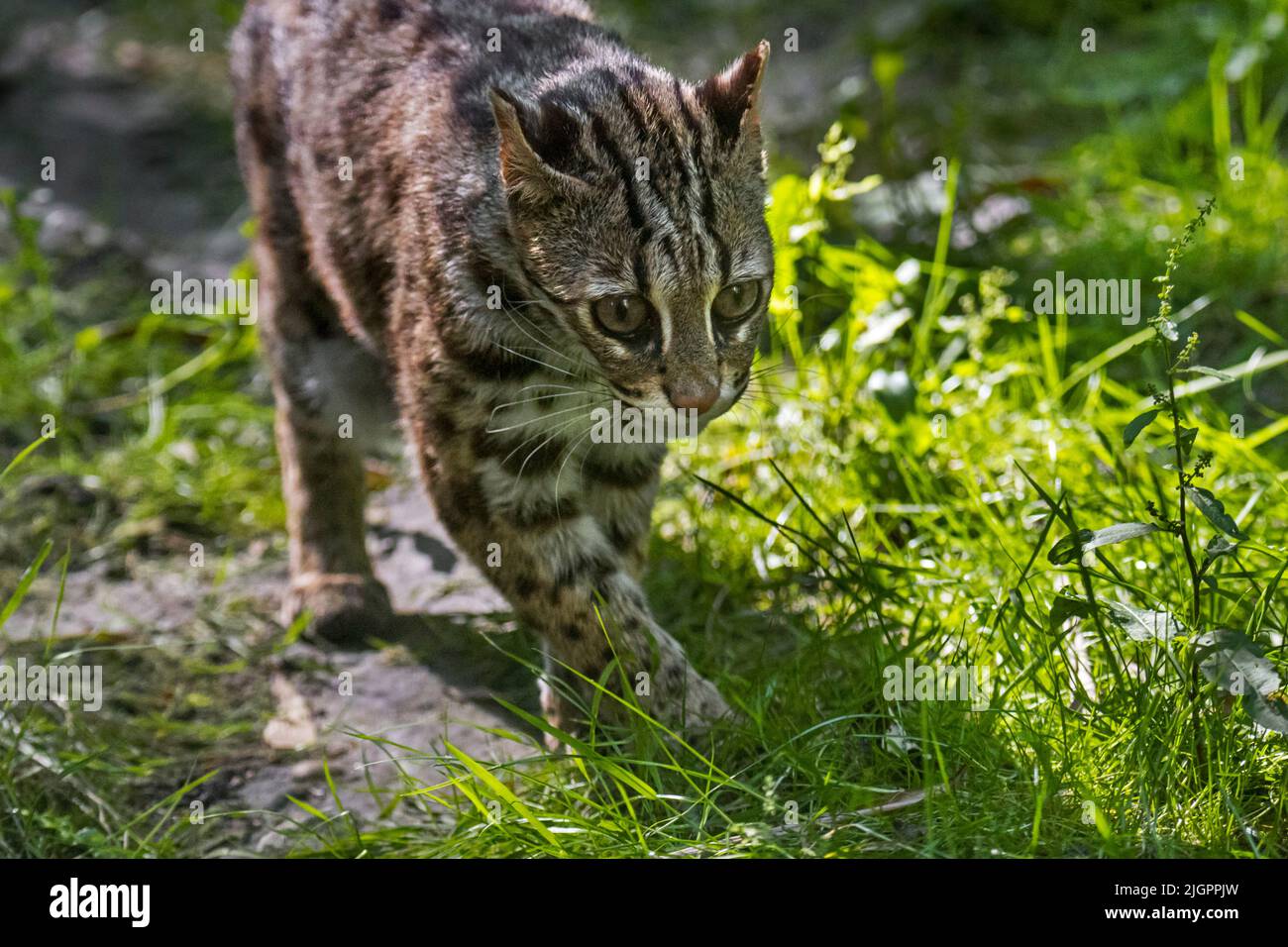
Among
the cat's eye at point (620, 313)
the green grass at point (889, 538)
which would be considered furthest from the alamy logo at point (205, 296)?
the cat's eye at point (620, 313)

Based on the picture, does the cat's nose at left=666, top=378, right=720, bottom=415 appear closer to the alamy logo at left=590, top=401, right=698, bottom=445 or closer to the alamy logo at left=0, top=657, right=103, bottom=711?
the alamy logo at left=590, top=401, right=698, bottom=445

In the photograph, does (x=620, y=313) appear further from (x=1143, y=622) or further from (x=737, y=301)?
(x=1143, y=622)

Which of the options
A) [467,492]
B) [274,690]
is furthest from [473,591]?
[467,492]

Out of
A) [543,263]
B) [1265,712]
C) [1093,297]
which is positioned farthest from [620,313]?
[1093,297]

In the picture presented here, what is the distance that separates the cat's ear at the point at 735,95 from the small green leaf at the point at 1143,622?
1.72 metres

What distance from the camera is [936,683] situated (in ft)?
13.1

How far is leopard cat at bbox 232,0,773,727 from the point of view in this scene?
3.92m

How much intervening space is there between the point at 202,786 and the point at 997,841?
256cm

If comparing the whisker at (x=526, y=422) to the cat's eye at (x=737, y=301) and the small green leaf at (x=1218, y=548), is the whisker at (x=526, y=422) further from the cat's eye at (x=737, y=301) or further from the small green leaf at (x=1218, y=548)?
the small green leaf at (x=1218, y=548)

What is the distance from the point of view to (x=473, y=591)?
5.65 meters

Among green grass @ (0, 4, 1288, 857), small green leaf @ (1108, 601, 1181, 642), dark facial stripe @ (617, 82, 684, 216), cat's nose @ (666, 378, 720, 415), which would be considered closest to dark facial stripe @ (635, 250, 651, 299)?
dark facial stripe @ (617, 82, 684, 216)

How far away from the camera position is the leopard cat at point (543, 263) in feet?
12.9
